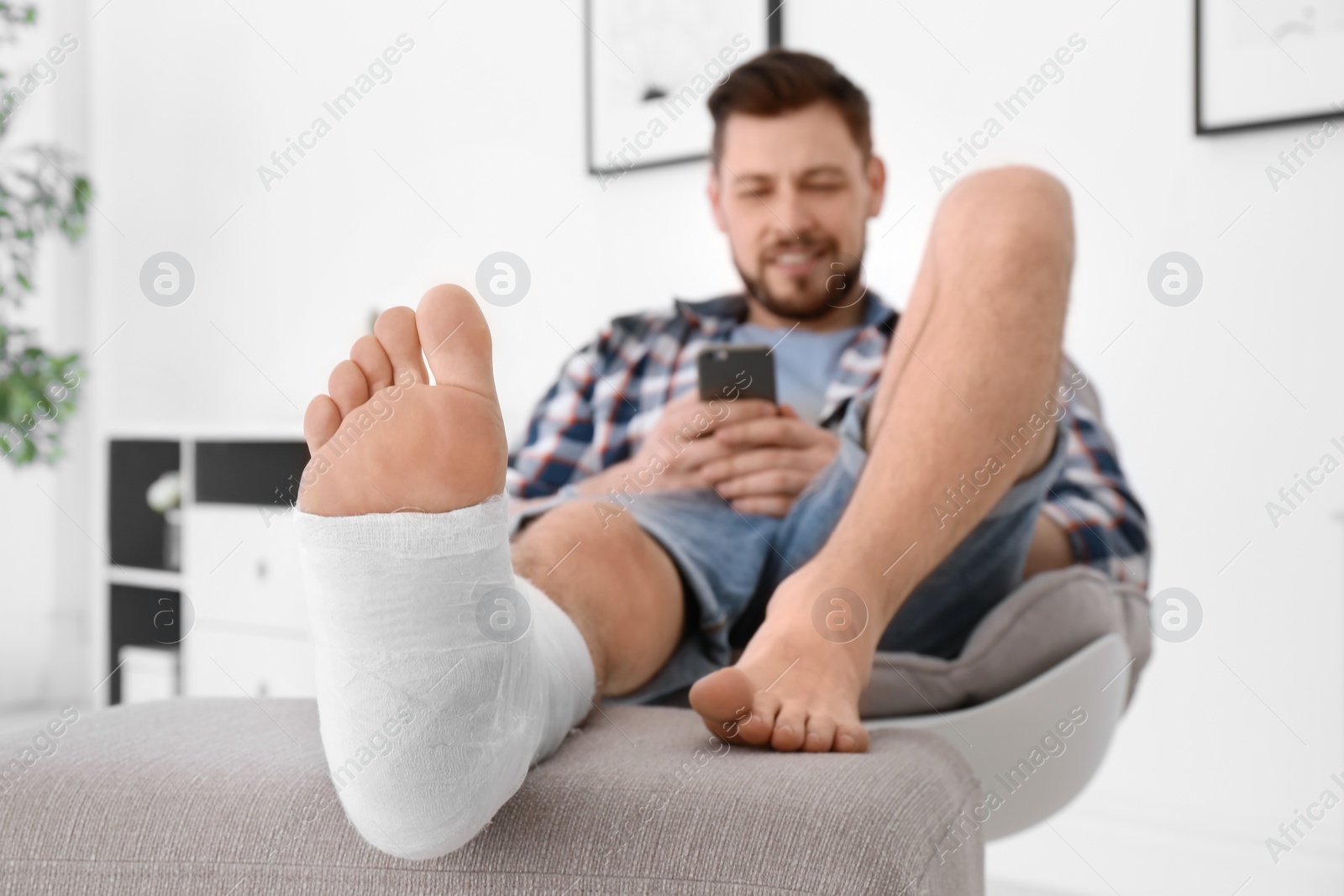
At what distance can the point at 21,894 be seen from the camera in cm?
58

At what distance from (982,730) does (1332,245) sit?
1.00 meters

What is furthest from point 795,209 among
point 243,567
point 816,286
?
point 243,567

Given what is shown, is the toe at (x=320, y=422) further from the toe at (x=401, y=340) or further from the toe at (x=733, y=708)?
the toe at (x=733, y=708)

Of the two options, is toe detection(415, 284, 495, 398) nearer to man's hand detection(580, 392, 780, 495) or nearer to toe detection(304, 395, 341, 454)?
toe detection(304, 395, 341, 454)

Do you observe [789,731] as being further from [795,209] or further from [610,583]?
[795,209]

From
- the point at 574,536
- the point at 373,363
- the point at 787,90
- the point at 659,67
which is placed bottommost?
the point at 574,536

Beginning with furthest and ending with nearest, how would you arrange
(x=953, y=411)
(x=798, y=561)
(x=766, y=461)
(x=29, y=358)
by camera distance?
(x=29, y=358) < (x=766, y=461) < (x=798, y=561) < (x=953, y=411)

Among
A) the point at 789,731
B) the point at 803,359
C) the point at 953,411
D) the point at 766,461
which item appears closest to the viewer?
the point at 789,731

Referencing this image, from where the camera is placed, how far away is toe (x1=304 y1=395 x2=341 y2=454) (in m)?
0.54

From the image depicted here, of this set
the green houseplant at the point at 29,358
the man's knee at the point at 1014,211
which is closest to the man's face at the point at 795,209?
the man's knee at the point at 1014,211

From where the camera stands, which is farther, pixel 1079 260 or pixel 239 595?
pixel 239 595

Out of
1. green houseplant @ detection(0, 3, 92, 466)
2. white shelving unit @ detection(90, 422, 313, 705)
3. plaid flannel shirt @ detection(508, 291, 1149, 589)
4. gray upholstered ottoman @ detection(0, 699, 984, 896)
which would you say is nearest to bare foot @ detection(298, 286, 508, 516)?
gray upholstered ottoman @ detection(0, 699, 984, 896)

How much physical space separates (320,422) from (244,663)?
168cm

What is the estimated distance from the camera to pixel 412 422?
0.51 m
